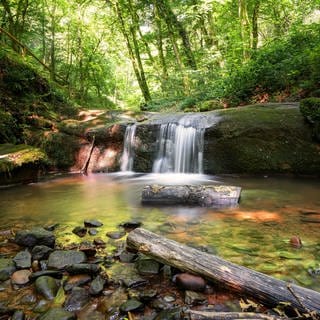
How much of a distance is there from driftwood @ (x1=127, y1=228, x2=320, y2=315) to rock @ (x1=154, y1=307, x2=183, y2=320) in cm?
40

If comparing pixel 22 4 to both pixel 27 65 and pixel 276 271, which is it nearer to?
pixel 27 65

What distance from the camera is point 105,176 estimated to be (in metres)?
9.02

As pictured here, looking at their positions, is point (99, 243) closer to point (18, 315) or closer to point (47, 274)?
point (47, 274)

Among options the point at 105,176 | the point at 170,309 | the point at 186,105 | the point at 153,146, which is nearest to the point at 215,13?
the point at 186,105

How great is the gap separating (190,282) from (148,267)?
49cm

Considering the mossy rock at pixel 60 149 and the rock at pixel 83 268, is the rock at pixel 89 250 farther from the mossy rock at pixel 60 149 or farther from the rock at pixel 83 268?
the mossy rock at pixel 60 149

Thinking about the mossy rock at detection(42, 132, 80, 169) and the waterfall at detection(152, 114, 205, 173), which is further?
the mossy rock at detection(42, 132, 80, 169)

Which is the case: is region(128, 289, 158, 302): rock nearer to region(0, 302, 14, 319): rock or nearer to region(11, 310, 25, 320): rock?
region(11, 310, 25, 320): rock

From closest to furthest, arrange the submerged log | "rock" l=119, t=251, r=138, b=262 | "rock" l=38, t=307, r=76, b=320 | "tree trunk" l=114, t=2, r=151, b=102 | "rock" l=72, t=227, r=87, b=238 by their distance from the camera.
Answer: "rock" l=38, t=307, r=76, b=320 < "rock" l=119, t=251, r=138, b=262 < "rock" l=72, t=227, r=87, b=238 < the submerged log < "tree trunk" l=114, t=2, r=151, b=102

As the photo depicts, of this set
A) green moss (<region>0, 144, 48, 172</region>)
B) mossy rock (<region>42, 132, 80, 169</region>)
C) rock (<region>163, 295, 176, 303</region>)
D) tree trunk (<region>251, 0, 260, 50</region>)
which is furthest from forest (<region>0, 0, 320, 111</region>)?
rock (<region>163, 295, 176, 303</region>)

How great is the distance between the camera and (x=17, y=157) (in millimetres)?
7504

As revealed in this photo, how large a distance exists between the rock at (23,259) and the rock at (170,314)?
147 cm

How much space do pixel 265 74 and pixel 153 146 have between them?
4852 millimetres

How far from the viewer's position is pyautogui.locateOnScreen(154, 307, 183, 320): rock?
212 centimetres
